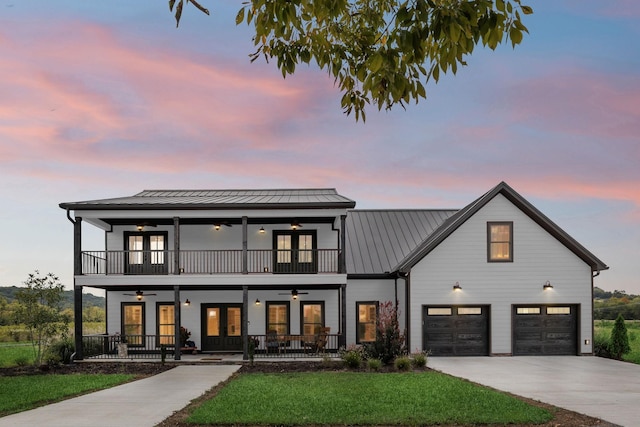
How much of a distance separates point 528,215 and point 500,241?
1.51 metres

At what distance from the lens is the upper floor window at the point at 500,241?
71.9 ft

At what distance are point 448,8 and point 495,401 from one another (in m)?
9.70

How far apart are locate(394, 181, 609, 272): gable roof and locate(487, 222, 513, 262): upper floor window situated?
916 millimetres

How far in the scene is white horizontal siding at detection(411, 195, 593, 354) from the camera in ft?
71.1

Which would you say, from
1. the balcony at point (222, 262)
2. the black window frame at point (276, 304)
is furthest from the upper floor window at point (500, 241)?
the black window frame at point (276, 304)

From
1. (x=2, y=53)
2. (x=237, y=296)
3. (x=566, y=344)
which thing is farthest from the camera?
(x=237, y=296)

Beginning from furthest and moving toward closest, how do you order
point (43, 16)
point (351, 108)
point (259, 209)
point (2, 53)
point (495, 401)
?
point (259, 209) → point (2, 53) → point (43, 16) → point (495, 401) → point (351, 108)

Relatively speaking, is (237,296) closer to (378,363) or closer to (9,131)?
(378,363)

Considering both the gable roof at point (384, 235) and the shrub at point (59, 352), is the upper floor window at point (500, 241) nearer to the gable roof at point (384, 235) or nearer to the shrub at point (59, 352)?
the gable roof at point (384, 235)

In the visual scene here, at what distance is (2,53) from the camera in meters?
18.3

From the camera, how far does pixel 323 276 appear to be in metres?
20.8

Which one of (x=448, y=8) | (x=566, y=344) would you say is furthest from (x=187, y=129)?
(x=448, y=8)

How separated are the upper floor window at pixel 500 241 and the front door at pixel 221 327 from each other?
10412mm

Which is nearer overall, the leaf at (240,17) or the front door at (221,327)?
the leaf at (240,17)
